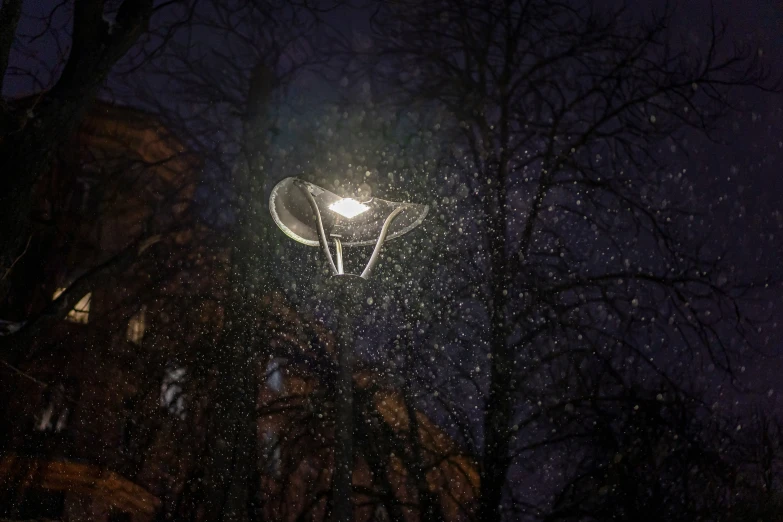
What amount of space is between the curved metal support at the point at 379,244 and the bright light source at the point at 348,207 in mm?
251

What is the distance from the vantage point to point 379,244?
249 inches

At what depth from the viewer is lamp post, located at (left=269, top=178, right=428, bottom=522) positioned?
5723 mm

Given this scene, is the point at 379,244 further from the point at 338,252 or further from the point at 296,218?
the point at 296,218

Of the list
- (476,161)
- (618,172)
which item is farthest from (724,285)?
(476,161)

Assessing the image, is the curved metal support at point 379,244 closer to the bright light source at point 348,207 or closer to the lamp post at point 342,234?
the lamp post at point 342,234

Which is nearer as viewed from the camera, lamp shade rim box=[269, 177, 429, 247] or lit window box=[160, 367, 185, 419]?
lamp shade rim box=[269, 177, 429, 247]

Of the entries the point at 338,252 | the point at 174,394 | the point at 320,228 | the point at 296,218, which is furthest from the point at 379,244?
the point at 174,394

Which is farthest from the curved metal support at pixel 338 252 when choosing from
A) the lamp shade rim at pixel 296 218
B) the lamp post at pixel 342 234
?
the lamp shade rim at pixel 296 218

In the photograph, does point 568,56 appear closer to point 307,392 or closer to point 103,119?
Result: point 307,392

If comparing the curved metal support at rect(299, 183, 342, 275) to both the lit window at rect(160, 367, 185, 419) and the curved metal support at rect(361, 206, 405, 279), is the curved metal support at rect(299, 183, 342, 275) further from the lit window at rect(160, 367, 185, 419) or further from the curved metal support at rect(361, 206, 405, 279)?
the lit window at rect(160, 367, 185, 419)

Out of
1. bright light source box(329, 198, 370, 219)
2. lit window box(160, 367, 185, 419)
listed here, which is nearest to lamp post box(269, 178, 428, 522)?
bright light source box(329, 198, 370, 219)

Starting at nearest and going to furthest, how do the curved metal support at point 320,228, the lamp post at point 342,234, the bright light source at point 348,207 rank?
the lamp post at point 342,234 → the curved metal support at point 320,228 → the bright light source at point 348,207

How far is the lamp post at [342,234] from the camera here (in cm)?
572

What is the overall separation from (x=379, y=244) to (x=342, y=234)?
443mm
